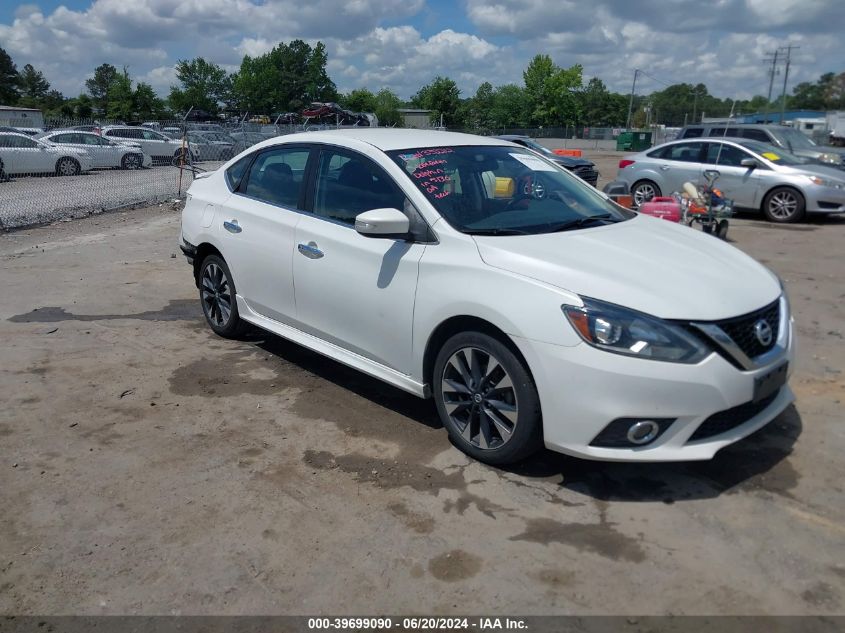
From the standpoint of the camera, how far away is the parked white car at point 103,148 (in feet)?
76.4

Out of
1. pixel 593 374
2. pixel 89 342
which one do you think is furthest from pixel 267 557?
pixel 89 342

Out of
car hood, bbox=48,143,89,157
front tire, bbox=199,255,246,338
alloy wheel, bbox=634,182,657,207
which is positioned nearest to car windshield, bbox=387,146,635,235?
front tire, bbox=199,255,246,338

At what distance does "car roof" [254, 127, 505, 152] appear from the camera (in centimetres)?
476

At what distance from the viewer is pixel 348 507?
3.61m

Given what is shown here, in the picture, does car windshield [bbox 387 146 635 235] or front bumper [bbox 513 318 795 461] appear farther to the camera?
car windshield [bbox 387 146 635 235]

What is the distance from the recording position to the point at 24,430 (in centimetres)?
450

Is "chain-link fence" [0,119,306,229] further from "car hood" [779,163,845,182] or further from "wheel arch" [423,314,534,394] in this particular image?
"car hood" [779,163,845,182]

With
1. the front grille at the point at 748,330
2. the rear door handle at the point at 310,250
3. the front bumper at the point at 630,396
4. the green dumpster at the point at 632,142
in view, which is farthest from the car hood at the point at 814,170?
the green dumpster at the point at 632,142

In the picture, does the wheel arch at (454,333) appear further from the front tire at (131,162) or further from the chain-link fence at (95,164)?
the front tire at (131,162)

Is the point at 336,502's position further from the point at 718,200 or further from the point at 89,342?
the point at 718,200

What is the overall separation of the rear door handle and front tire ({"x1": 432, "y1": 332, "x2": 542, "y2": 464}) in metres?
1.21

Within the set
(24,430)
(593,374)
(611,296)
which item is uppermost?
(611,296)

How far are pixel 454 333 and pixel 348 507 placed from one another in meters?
1.07

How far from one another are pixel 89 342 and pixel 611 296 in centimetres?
464
